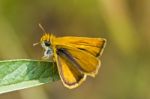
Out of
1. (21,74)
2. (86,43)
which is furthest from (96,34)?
(21,74)

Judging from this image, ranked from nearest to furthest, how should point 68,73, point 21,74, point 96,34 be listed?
point 21,74, point 68,73, point 96,34

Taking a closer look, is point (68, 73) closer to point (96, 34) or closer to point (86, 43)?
point (86, 43)

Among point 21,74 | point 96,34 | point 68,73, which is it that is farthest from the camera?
point 96,34

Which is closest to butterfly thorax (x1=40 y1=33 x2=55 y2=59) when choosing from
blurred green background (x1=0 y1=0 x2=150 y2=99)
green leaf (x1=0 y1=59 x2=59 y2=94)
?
green leaf (x1=0 y1=59 x2=59 y2=94)

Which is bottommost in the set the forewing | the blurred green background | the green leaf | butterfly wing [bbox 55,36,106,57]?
the blurred green background

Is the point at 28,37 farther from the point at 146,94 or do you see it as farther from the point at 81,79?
the point at 81,79

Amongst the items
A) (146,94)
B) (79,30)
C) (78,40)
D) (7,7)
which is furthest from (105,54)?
(78,40)

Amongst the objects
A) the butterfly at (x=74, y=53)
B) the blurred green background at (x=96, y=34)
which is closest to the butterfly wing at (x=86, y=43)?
the butterfly at (x=74, y=53)

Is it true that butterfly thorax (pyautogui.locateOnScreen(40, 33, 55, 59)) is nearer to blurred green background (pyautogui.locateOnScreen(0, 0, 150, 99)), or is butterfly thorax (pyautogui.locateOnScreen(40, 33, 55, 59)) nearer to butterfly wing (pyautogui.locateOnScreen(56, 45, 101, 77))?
butterfly wing (pyautogui.locateOnScreen(56, 45, 101, 77))
